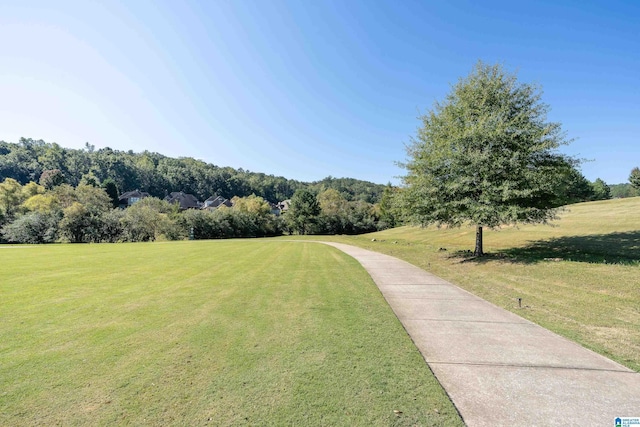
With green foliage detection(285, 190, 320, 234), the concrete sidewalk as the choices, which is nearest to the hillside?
the concrete sidewalk

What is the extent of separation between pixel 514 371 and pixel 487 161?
9.91m

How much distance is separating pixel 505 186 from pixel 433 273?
4358mm

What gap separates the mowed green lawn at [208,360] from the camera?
2.80 m

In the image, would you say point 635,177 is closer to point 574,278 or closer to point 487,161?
point 487,161

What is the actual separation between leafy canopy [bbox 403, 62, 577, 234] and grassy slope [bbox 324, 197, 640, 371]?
79.6 inches

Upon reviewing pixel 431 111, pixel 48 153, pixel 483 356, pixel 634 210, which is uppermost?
pixel 48 153

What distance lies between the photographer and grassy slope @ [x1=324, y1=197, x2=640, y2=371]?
5.12 m

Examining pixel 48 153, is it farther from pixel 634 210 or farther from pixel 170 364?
pixel 634 210

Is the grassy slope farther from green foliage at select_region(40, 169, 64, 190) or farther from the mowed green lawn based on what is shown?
green foliage at select_region(40, 169, 64, 190)

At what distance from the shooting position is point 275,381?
3.33 meters

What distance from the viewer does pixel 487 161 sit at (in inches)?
456

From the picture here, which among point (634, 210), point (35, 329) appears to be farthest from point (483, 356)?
point (634, 210)

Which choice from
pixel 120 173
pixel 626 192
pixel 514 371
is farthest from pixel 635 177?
pixel 120 173

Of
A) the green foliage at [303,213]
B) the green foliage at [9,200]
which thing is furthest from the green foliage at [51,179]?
the green foliage at [303,213]
